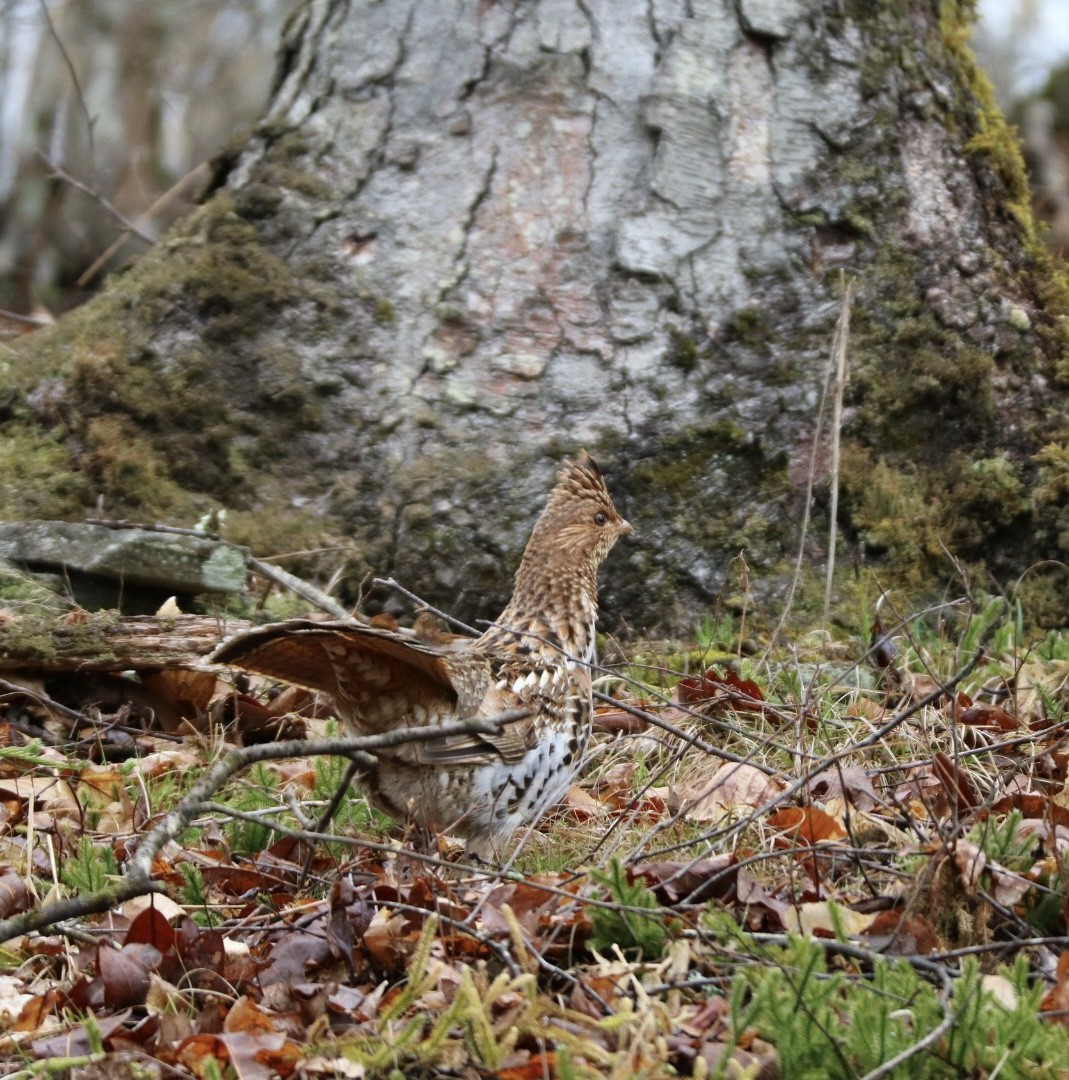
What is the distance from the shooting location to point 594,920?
317cm

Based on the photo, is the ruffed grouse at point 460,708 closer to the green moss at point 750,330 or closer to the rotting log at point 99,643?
the rotting log at point 99,643

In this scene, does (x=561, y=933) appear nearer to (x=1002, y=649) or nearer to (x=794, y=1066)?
(x=794, y=1066)

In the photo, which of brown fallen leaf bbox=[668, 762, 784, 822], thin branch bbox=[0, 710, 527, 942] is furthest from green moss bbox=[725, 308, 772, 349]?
thin branch bbox=[0, 710, 527, 942]

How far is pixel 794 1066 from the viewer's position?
2613 millimetres

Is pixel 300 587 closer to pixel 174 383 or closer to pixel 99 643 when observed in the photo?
pixel 99 643

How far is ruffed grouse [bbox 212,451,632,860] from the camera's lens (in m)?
3.91

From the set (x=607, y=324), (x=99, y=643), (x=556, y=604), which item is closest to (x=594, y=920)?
(x=556, y=604)

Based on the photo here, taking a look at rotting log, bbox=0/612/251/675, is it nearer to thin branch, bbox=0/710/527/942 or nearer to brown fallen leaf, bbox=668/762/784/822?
brown fallen leaf, bbox=668/762/784/822

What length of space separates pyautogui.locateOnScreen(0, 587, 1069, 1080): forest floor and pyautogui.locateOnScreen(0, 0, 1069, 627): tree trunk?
5.21 ft

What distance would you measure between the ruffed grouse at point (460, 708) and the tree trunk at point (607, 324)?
163cm

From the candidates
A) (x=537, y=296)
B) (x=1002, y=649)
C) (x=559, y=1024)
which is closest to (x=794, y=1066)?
(x=559, y=1024)

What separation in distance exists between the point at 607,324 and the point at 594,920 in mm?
3769

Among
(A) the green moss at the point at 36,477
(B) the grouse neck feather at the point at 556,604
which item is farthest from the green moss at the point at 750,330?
(A) the green moss at the point at 36,477

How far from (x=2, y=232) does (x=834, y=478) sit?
12.2 metres
